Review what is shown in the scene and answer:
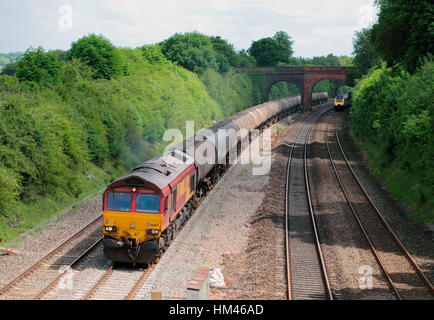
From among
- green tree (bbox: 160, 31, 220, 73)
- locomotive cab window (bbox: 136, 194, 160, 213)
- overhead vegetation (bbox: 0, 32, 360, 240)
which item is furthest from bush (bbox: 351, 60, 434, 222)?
green tree (bbox: 160, 31, 220, 73)

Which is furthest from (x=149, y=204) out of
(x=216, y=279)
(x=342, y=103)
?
(x=342, y=103)

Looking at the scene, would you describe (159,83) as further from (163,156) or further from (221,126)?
(163,156)

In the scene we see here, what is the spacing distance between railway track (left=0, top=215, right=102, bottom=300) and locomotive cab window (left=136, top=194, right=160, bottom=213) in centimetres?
322

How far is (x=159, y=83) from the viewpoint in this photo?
46344 millimetres

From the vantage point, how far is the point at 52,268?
52.1 feet

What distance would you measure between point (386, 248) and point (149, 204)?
9.86m

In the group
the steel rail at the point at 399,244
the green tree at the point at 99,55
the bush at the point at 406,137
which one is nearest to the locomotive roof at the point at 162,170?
the steel rail at the point at 399,244

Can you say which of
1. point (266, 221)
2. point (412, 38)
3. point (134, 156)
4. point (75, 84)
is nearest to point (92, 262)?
point (266, 221)

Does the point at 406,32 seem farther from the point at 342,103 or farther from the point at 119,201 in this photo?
the point at 342,103

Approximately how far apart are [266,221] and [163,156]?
5.96m

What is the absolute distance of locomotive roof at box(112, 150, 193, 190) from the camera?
15.7m

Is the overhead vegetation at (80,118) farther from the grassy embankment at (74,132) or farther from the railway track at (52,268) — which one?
the railway track at (52,268)
